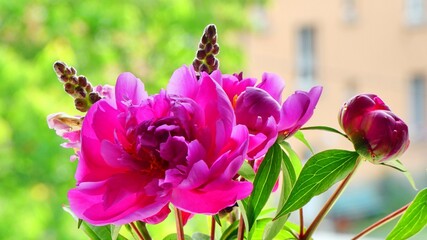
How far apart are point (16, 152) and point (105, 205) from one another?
2080 mm

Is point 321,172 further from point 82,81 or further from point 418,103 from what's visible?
point 418,103

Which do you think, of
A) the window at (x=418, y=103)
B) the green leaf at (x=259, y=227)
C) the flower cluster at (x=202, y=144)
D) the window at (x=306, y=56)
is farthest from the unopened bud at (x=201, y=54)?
the window at (x=418, y=103)

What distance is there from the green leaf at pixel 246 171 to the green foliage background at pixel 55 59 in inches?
69.2

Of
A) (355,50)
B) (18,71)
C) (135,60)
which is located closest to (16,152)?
(18,71)

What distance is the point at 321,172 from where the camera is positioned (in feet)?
1.32

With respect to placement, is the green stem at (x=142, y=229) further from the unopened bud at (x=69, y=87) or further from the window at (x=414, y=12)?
the window at (x=414, y=12)

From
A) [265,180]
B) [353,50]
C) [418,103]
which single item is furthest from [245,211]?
[418,103]

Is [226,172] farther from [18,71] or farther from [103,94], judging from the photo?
[18,71]

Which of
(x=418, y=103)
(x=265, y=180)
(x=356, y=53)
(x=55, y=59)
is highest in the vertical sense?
(x=265, y=180)

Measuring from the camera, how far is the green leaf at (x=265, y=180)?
0.40m

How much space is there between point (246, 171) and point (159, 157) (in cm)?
5

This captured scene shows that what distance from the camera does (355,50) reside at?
9.45 metres

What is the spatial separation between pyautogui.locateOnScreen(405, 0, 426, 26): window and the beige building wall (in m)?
0.02

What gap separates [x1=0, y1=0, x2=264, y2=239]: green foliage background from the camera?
2227 millimetres
